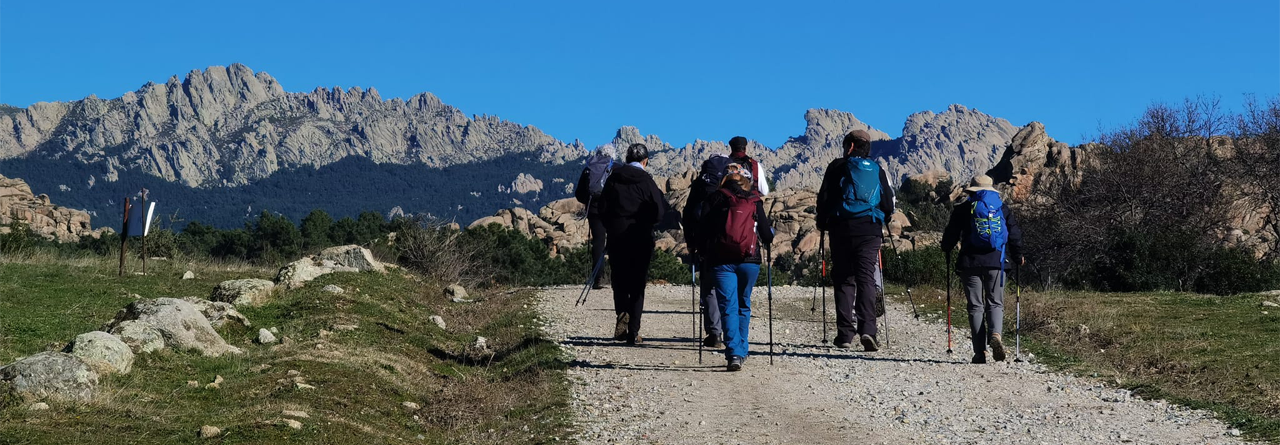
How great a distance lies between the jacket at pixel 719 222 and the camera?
1079 centimetres

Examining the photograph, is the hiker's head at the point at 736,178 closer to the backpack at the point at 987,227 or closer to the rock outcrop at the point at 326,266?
the backpack at the point at 987,227

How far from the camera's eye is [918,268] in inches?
941

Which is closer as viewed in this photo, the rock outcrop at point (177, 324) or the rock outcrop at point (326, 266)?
the rock outcrop at point (177, 324)

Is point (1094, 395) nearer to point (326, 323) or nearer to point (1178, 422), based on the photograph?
point (1178, 422)

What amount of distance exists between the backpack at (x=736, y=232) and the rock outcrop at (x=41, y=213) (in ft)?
228

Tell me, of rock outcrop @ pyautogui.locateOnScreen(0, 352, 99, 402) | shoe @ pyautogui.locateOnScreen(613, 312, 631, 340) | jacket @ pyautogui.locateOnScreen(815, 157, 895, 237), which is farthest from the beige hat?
rock outcrop @ pyautogui.locateOnScreen(0, 352, 99, 402)

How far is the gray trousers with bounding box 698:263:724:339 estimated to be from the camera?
11.1 meters

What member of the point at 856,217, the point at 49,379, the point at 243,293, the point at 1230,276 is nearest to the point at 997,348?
the point at 856,217

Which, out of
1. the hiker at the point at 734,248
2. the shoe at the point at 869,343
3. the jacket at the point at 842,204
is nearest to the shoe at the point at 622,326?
the hiker at the point at 734,248

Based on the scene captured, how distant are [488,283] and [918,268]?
8.90 meters

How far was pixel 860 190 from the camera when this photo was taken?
11.5 meters

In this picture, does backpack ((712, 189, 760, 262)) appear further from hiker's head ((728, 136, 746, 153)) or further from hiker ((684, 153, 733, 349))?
hiker's head ((728, 136, 746, 153))

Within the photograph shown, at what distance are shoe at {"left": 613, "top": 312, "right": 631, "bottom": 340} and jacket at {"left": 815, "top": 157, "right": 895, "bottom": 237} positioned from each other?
2457 mm

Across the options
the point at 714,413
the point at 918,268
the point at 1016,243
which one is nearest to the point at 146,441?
the point at 714,413
